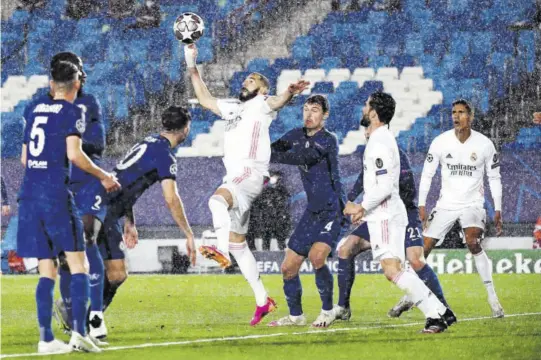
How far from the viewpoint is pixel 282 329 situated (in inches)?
327

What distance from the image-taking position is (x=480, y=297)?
11922 mm

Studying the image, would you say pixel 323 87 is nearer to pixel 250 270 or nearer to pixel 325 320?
pixel 250 270

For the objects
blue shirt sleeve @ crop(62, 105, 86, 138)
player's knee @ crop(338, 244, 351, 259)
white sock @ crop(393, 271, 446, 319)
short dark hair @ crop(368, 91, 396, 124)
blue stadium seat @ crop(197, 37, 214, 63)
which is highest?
blue stadium seat @ crop(197, 37, 214, 63)

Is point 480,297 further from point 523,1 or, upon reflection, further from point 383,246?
point 523,1

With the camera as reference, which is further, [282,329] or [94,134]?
[282,329]

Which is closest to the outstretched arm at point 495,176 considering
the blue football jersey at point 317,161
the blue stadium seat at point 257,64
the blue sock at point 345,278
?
the blue sock at point 345,278

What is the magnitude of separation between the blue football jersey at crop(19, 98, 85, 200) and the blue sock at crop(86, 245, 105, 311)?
46.9 inches

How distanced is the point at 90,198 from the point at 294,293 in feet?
7.13

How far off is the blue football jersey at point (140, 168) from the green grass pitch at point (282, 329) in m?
1.06

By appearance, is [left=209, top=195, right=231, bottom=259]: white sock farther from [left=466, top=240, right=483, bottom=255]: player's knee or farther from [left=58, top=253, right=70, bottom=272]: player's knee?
[left=466, top=240, right=483, bottom=255]: player's knee

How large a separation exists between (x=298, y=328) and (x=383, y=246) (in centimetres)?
135

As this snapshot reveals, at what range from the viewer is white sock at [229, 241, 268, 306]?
859 cm

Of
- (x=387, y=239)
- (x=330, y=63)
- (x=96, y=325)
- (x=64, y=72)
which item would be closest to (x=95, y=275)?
(x=96, y=325)

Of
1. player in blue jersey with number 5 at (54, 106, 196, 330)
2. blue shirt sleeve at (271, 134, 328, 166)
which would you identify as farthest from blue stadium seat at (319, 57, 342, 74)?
player in blue jersey with number 5 at (54, 106, 196, 330)
